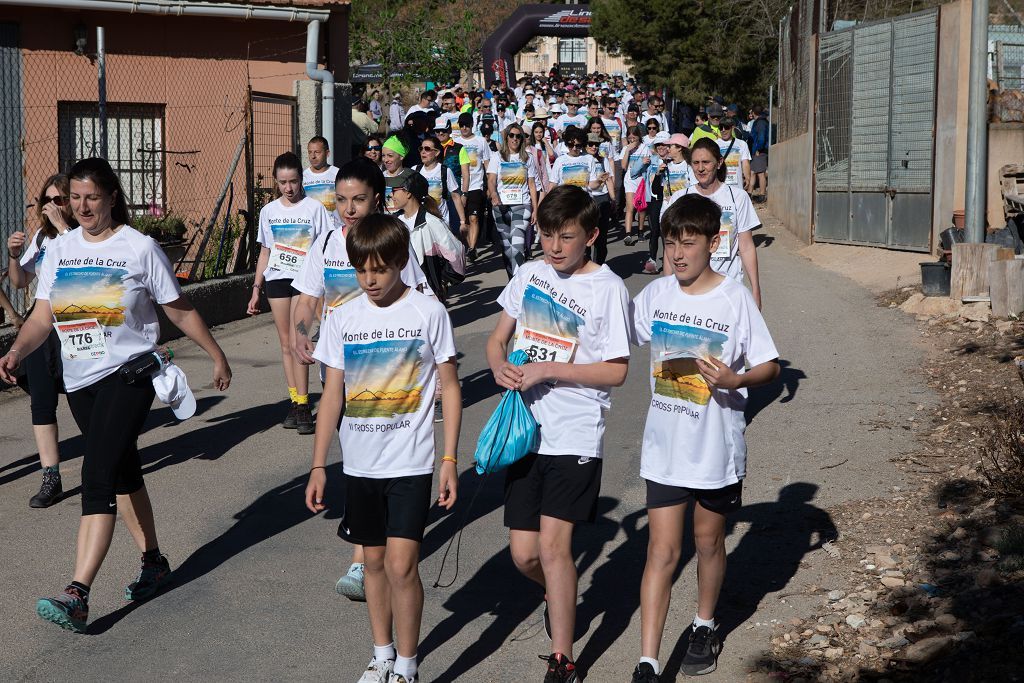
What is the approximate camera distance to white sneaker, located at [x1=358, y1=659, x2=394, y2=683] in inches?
176

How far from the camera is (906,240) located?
15789 mm

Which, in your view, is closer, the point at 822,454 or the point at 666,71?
the point at 822,454

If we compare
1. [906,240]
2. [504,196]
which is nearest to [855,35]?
[906,240]

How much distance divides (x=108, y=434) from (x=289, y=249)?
371 cm

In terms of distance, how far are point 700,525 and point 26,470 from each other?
16.5 ft

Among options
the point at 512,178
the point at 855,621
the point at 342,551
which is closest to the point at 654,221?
the point at 512,178

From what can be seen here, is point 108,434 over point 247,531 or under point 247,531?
over

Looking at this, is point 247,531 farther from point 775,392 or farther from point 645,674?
point 775,392

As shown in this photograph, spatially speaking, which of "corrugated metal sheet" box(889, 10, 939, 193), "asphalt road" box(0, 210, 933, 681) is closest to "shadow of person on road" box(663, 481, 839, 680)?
"asphalt road" box(0, 210, 933, 681)

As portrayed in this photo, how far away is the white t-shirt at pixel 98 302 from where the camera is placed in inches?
213

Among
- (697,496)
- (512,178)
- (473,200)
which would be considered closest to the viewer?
(697,496)

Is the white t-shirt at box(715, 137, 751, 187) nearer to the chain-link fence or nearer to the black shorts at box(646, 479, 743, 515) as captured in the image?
the chain-link fence

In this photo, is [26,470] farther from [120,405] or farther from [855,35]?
[855,35]

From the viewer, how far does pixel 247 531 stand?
22.0ft
